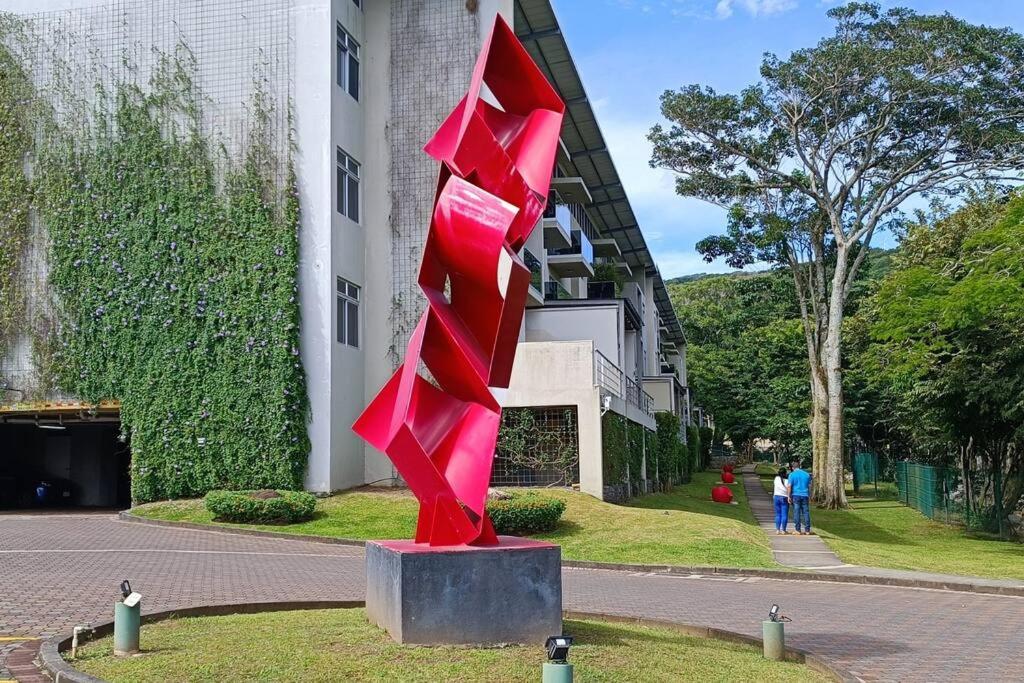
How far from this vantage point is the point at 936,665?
343 inches

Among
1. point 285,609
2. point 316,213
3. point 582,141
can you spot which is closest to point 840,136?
point 582,141

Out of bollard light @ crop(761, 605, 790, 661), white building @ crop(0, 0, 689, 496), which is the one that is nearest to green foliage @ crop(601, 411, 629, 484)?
white building @ crop(0, 0, 689, 496)

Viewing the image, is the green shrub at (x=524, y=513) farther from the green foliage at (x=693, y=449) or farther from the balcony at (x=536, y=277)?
the green foliage at (x=693, y=449)

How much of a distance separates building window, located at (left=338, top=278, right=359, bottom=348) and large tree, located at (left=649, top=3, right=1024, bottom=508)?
14591 mm

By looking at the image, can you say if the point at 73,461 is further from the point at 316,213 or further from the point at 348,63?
the point at 348,63

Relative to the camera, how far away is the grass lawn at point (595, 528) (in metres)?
17.4

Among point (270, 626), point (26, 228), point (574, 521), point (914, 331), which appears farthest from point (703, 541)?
point (26, 228)

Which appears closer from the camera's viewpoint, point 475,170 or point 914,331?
point 475,170

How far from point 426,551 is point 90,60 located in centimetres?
2141

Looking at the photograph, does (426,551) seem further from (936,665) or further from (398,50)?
(398,50)

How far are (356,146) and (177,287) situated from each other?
223 inches

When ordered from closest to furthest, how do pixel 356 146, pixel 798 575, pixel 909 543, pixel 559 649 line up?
1. pixel 559 649
2. pixel 798 575
3. pixel 909 543
4. pixel 356 146

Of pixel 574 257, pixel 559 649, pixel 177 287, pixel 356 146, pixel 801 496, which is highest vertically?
pixel 356 146

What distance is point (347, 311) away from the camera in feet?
80.9
